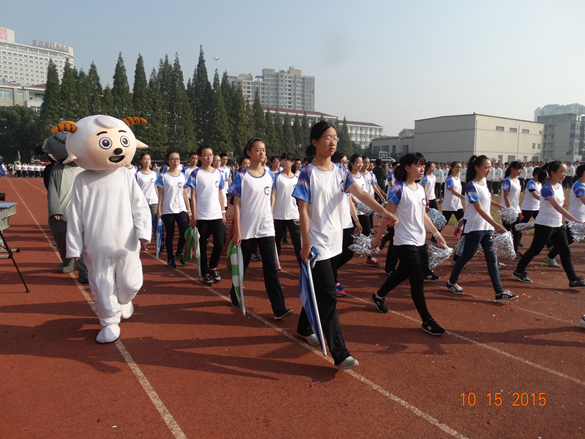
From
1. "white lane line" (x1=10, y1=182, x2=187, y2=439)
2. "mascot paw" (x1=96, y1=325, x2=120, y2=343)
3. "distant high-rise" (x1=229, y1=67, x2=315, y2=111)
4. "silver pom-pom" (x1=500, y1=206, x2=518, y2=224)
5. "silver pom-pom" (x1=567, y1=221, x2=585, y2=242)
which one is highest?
"distant high-rise" (x1=229, y1=67, x2=315, y2=111)

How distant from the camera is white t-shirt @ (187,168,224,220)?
6.36 metres

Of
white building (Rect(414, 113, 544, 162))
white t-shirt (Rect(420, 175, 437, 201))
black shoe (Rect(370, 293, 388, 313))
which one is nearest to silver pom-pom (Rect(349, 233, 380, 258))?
black shoe (Rect(370, 293, 388, 313))

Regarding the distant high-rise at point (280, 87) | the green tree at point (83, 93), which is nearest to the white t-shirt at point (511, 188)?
the green tree at point (83, 93)

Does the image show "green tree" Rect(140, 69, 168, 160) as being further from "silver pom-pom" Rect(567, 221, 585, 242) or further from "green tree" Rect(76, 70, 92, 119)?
"silver pom-pom" Rect(567, 221, 585, 242)

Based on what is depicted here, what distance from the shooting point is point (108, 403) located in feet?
10.5

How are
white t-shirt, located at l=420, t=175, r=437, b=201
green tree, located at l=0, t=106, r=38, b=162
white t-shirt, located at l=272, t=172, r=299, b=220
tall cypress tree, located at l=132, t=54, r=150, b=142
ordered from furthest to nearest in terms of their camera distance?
green tree, located at l=0, t=106, r=38, b=162 → tall cypress tree, located at l=132, t=54, r=150, b=142 → white t-shirt, located at l=420, t=175, r=437, b=201 → white t-shirt, located at l=272, t=172, r=299, b=220

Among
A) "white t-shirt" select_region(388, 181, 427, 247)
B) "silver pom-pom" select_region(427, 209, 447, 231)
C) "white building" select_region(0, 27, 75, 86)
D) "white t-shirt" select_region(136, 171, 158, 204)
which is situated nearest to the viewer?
"white t-shirt" select_region(388, 181, 427, 247)

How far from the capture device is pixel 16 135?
6938cm

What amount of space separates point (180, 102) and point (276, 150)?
20675 mm

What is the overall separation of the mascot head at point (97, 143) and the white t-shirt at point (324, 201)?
2.03 m

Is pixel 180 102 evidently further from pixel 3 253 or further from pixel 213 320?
pixel 213 320

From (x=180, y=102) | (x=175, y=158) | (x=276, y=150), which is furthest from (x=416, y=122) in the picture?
(x=175, y=158)

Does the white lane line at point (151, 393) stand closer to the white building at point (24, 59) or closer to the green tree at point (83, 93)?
the green tree at point (83, 93)

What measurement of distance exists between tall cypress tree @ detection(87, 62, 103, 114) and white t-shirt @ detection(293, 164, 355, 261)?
2161 inches
